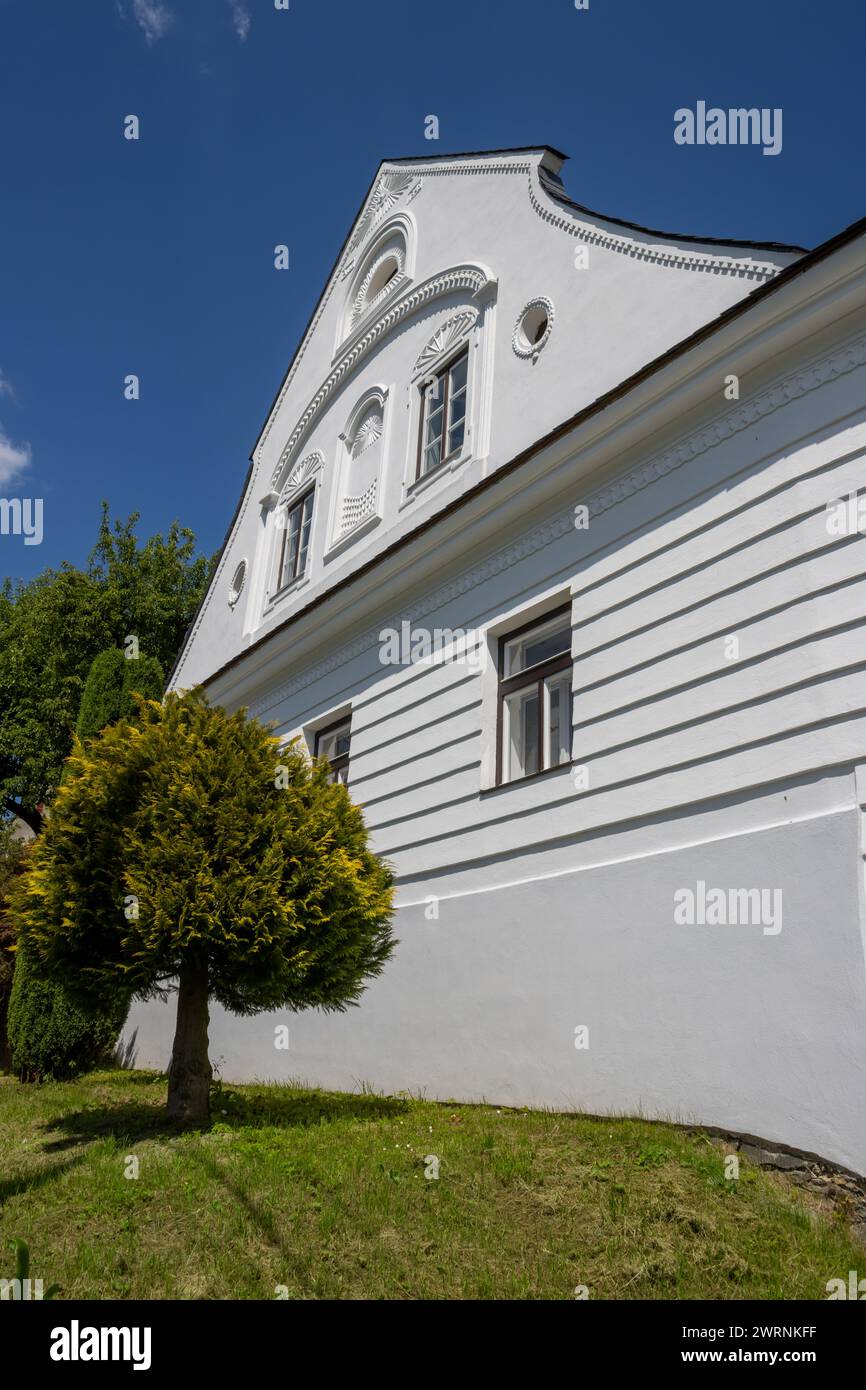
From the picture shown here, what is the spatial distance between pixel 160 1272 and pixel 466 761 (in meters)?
5.81

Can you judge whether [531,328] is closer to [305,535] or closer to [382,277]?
[382,277]

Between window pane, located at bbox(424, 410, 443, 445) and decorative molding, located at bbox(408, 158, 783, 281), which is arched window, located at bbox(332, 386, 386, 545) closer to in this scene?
window pane, located at bbox(424, 410, 443, 445)

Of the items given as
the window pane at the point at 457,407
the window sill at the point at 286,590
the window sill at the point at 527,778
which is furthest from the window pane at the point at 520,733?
the window sill at the point at 286,590

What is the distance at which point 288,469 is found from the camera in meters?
16.4

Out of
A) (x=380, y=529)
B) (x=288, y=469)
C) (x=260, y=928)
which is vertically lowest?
(x=260, y=928)

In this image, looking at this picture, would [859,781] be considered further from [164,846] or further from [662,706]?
[164,846]

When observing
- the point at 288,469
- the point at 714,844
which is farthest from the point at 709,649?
the point at 288,469

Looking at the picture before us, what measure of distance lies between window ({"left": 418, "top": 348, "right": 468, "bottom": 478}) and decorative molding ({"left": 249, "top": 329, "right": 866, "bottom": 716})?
191cm

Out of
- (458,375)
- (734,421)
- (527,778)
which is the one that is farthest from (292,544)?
(734,421)

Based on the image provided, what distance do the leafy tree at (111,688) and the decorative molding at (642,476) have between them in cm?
352

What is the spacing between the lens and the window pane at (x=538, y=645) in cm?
929

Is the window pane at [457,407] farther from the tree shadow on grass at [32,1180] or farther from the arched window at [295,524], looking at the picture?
the tree shadow on grass at [32,1180]

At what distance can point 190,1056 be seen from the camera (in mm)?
7477

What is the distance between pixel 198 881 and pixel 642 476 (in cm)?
483
